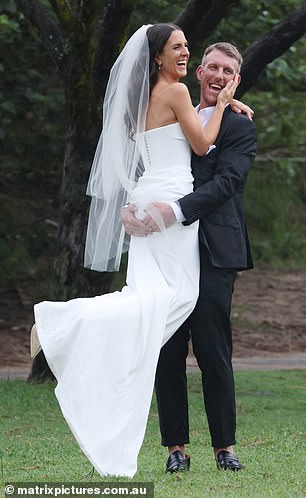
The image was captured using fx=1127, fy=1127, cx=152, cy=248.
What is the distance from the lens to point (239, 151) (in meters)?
5.45

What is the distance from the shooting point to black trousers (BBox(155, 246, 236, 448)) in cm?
536

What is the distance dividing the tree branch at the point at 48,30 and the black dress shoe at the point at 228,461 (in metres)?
5.13

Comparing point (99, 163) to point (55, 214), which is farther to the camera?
point (55, 214)

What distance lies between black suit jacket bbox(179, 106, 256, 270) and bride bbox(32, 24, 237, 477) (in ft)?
0.26

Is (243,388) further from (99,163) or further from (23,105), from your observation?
(99,163)

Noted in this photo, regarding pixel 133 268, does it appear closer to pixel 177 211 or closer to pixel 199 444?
pixel 177 211

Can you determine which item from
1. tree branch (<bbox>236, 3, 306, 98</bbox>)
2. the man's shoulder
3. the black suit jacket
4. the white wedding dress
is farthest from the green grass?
tree branch (<bbox>236, 3, 306, 98</bbox>)

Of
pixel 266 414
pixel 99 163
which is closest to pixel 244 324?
pixel 266 414

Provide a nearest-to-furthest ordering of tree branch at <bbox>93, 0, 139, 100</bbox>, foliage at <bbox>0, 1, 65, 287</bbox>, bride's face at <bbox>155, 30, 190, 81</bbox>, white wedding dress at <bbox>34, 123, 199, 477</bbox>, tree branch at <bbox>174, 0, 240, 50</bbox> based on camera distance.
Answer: white wedding dress at <bbox>34, 123, 199, 477</bbox>
bride's face at <bbox>155, 30, 190, 81</bbox>
tree branch at <bbox>93, 0, 139, 100</bbox>
tree branch at <bbox>174, 0, 240, 50</bbox>
foliage at <bbox>0, 1, 65, 287</bbox>

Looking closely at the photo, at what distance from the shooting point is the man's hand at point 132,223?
5395mm

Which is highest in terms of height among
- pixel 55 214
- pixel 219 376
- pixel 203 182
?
pixel 203 182

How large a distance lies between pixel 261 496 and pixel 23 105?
8185 mm

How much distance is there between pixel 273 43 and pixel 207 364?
4.68 m

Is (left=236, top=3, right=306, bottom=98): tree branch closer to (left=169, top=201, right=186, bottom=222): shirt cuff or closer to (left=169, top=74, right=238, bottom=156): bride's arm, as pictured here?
(left=169, top=74, right=238, bottom=156): bride's arm
